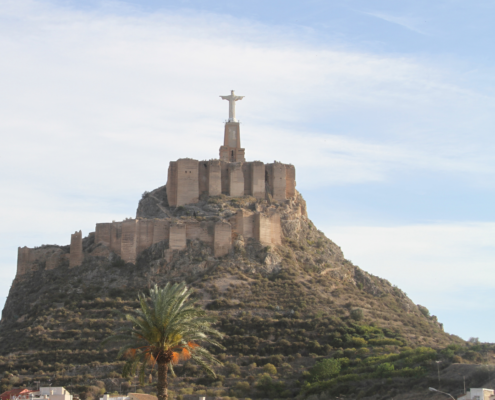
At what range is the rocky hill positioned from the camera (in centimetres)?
5681

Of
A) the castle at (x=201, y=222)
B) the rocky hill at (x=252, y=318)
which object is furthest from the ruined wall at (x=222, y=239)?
the rocky hill at (x=252, y=318)

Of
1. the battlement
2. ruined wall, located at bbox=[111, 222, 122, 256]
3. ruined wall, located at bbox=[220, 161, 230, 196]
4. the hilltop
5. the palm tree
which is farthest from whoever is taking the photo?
ruined wall, located at bbox=[220, 161, 230, 196]

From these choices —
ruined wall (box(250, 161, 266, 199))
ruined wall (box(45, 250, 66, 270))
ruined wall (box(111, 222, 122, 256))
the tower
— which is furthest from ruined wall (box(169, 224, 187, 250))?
the tower

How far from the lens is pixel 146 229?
70.2 m

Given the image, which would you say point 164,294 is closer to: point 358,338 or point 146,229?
point 358,338

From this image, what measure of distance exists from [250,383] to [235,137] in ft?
98.6

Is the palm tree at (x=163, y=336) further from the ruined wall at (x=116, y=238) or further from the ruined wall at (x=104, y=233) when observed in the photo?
the ruined wall at (x=104, y=233)

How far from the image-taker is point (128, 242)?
2756 inches

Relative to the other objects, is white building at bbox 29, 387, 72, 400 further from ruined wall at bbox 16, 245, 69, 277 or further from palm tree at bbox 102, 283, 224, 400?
ruined wall at bbox 16, 245, 69, 277

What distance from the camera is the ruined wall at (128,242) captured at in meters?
69.8

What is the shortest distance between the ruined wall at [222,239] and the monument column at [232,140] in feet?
39.7

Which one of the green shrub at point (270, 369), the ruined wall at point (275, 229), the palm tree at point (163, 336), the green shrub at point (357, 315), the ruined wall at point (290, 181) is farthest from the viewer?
the ruined wall at point (290, 181)

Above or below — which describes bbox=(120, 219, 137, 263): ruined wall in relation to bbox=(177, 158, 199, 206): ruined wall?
below

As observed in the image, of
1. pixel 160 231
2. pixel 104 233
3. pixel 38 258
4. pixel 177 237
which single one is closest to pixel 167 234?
pixel 160 231
